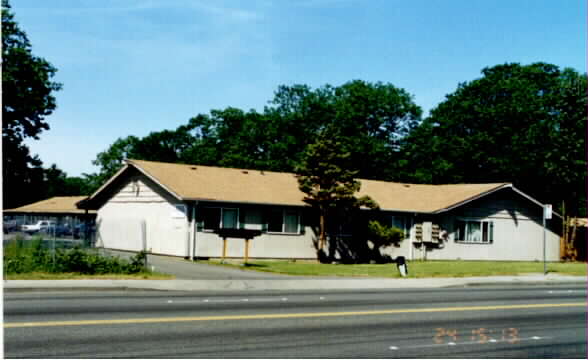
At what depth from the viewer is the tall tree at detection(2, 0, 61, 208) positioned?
4369cm

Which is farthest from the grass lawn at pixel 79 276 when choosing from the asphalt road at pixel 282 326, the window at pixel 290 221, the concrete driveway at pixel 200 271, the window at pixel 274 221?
the window at pixel 290 221

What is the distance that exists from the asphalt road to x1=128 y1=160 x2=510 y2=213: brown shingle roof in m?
13.9

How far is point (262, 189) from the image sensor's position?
113ft

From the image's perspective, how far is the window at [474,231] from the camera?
1518 inches

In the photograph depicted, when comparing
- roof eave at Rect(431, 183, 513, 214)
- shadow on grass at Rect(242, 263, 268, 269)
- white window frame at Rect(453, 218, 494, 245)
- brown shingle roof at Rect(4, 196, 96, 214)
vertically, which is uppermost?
roof eave at Rect(431, 183, 513, 214)

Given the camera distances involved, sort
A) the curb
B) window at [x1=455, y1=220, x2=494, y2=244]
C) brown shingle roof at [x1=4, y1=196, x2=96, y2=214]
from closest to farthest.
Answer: the curb
window at [x1=455, y1=220, x2=494, y2=244]
brown shingle roof at [x1=4, y1=196, x2=96, y2=214]

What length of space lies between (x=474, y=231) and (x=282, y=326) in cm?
2934

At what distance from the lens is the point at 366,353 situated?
30.9ft

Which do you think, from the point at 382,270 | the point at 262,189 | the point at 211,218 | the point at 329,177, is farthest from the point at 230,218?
the point at 382,270

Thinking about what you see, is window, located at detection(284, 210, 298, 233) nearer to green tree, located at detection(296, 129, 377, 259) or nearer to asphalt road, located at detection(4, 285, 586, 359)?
green tree, located at detection(296, 129, 377, 259)

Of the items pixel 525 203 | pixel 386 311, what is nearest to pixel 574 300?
pixel 386 311

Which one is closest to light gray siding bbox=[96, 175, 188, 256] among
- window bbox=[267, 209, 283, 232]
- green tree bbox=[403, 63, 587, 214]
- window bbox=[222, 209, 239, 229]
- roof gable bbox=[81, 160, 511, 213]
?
roof gable bbox=[81, 160, 511, 213]

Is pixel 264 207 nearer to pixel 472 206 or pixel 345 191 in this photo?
pixel 345 191

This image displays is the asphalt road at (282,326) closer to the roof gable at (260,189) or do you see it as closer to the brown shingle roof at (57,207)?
the roof gable at (260,189)
